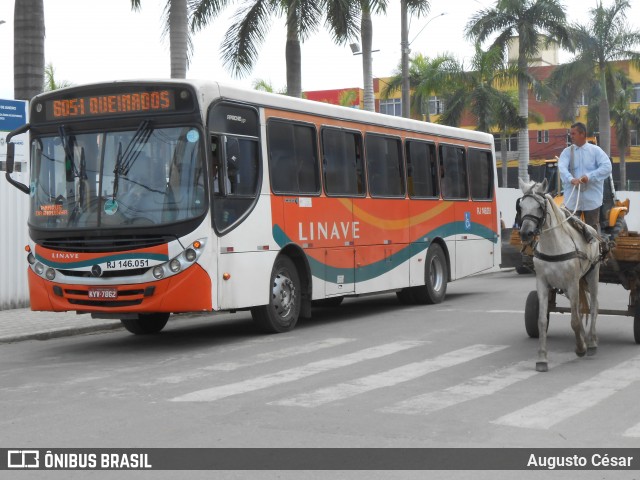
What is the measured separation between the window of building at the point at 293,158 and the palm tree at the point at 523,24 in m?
36.7

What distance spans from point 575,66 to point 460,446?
51.0 meters

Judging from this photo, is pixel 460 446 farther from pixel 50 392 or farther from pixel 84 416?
pixel 50 392

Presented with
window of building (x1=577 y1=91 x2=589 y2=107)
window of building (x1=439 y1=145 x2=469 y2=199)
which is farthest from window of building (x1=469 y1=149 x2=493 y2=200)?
window of building (x1=577 y1=91 x2=589 y2=107)

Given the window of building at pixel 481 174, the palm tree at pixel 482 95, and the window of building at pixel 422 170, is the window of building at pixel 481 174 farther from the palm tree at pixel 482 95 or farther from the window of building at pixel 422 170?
the palm tree at pixel 482 95

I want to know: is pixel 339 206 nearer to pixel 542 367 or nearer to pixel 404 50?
pixel 542 367

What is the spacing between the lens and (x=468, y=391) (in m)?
9.35

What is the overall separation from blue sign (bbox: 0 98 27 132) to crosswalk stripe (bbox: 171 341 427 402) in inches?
327

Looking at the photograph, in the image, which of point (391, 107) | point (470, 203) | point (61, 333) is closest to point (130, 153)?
point (61, 333)

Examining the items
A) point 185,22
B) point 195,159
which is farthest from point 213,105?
point 185,22

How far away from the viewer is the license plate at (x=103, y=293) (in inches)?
491

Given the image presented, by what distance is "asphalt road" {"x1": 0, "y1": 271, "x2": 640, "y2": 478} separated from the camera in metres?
7.45

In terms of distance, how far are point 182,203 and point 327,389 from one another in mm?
A: 3804

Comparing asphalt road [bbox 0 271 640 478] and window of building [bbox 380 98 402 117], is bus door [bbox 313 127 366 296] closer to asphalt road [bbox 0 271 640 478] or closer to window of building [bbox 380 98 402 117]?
asphalt road [bbox 0 271 640 478]

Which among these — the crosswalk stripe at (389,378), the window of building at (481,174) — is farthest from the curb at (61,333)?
the window of building at (481,174)
